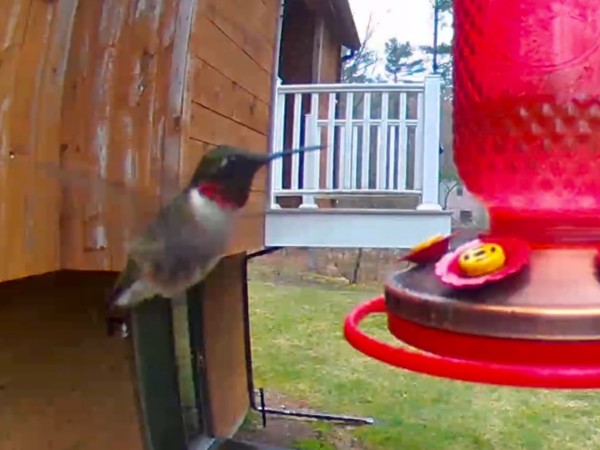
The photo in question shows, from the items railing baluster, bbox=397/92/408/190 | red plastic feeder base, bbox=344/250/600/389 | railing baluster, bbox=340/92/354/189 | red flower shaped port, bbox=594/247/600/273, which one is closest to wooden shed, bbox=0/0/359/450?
railing baluster, bbox=340/92/354/189

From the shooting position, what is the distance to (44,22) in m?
2.08

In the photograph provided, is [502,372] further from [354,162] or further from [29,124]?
[354,162]

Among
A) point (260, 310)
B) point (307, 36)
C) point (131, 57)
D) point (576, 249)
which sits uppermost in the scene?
point (307, 36)

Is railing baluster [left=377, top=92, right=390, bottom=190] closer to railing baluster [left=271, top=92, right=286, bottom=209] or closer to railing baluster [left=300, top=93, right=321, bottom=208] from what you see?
railing baluster [left=300, top=93, right=321, bottom=208]

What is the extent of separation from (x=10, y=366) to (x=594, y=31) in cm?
248

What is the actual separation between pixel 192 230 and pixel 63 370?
1.78m

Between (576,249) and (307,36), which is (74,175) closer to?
(576,249)

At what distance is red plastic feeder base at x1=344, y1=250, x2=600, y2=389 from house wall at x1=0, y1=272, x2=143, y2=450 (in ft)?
7.10

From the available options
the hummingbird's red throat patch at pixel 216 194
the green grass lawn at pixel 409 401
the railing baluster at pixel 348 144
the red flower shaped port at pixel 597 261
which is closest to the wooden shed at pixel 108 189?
the hummingbird's red throat patch at pixel 216 194

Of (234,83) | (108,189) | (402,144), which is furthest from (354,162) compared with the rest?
(108,189)

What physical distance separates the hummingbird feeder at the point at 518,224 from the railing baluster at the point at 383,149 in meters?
2.98

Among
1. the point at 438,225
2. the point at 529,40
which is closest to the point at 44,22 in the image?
the point at 529,40

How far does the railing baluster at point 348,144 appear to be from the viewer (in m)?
4.21

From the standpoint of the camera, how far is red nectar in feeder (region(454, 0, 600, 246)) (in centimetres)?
107
